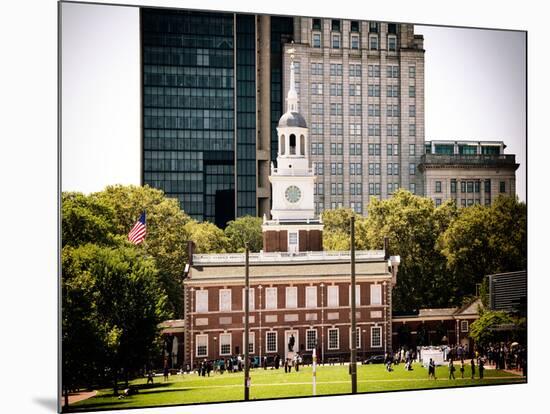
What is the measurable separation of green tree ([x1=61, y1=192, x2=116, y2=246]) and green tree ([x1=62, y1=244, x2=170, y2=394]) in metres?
0.35

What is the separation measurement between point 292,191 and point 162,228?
9.96ft

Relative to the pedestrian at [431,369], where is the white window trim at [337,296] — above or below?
above

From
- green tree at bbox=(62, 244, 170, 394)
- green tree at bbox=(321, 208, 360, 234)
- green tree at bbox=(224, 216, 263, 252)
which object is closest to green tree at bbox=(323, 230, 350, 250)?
green tree at bbox=(321, 208, 360, 234)

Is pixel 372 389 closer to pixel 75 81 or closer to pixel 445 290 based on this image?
pixel 445 290

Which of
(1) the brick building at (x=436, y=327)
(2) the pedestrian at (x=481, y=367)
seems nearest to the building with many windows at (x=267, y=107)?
(1) the brick building at (x=436, y=327)

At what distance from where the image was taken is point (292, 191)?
23.7 meters

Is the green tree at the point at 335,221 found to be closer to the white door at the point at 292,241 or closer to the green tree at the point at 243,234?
the white door at the point at 292,241

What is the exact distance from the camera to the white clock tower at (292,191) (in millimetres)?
23406

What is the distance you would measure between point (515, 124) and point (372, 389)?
6843 mm

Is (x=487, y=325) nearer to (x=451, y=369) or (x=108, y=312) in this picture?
(x=451, y=369)

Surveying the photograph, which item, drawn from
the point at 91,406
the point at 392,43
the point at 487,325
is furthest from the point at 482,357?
the point at 91,406

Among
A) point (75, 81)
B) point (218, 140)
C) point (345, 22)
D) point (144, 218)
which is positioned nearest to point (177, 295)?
point (144, 218)

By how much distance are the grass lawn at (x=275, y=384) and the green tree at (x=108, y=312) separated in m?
0.54

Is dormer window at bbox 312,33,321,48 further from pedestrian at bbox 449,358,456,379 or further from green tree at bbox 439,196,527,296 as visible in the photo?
pedestrian at bbox 449,358,456,379
